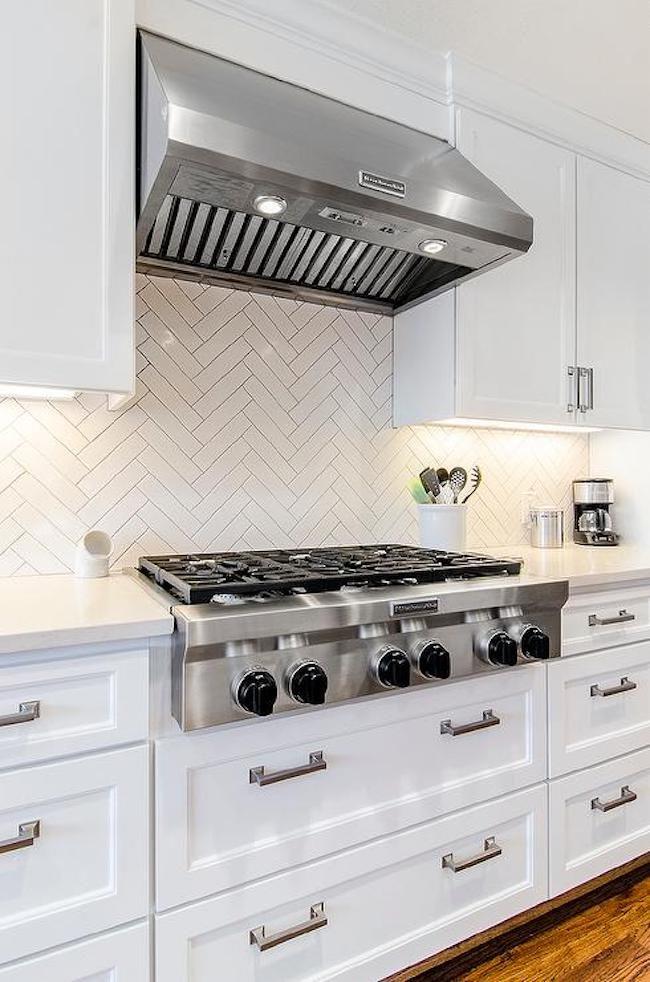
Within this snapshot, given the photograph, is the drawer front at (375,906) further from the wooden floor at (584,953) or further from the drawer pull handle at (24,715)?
the drawer pull handle at (24,715)

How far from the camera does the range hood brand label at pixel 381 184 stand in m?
1.39

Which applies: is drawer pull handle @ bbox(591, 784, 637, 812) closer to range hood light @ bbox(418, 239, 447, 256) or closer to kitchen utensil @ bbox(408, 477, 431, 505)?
kitchen utensil @ bbox(408, 477, 431, 505)

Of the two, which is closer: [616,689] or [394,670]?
[394,670]

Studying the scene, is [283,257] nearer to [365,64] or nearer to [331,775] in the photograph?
[365,64]

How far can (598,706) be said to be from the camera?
1.79 m

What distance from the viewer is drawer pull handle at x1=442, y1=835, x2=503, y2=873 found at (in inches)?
58.4

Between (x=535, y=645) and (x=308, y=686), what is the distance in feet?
2.04

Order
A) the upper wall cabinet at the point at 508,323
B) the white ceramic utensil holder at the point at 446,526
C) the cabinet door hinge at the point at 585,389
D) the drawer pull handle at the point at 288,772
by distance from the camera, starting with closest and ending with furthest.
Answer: the drawer pull handle at the point at 288,772 → the upper wall cabinet at the point at 508,323 → the white ceramic utensil holder at the point at 446,526 → the cabinet door hinge at the point at 585,389

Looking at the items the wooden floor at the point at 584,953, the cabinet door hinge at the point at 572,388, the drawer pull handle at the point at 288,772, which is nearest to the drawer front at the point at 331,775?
the drawer pull handle at the point at 288,772

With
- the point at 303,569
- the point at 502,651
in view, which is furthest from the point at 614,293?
the point at 303,569

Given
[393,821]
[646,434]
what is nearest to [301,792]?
[393,821]

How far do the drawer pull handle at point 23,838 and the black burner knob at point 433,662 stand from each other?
78cm

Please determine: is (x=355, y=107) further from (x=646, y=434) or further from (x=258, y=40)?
(x=646, y=434)

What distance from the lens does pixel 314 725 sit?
1292 millimetres
